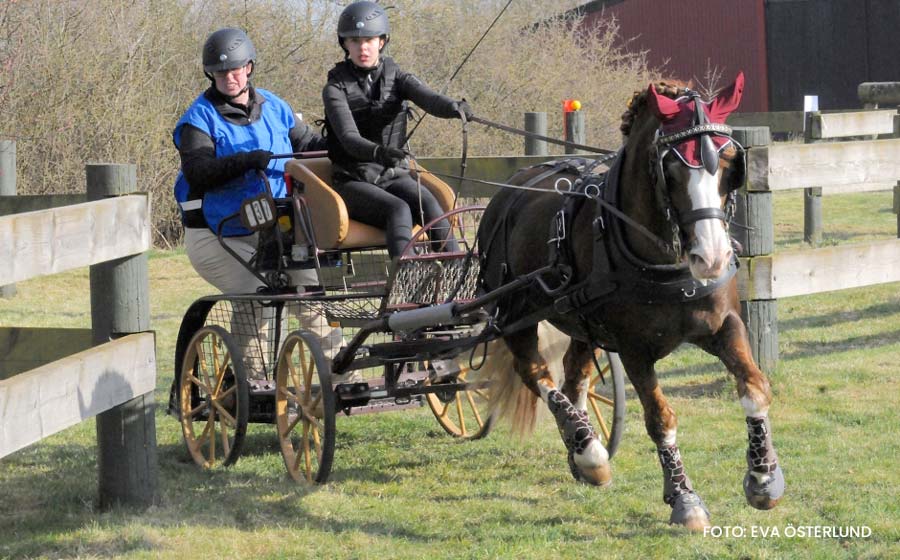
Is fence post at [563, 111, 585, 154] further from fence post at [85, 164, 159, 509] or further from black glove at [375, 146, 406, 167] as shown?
fence post at [85, 164, 159, 509]

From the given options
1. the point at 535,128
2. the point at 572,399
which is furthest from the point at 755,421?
the point at 535,128

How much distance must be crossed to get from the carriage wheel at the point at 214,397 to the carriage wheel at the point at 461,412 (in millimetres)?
974

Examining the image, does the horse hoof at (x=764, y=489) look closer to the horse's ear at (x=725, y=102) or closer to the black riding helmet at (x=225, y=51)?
the horse's ear at (x=725, y=102)

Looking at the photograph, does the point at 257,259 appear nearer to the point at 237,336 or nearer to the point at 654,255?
the point at 237,336

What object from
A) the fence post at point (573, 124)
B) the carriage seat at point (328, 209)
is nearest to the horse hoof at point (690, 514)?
the carriage seat at point (328, 209)

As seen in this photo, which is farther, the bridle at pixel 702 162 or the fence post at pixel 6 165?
the fence post at pixel 6 165

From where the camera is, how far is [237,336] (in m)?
6.41

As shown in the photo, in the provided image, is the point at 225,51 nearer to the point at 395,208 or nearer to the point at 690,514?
the point at 395,208

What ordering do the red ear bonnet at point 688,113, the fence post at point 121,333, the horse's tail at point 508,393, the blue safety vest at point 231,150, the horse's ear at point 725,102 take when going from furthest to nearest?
the blue safety vest at point 231,150 < the horse's tail at point 508,393 < the fence post at point 121,333 < the horse's ear at point 725,102 < the red ear bonnet at point 688,113

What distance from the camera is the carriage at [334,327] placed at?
538cm

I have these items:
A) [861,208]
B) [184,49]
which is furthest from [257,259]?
[861,208]

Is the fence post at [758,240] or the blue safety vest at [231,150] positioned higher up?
the blue safety vest at [231,150]

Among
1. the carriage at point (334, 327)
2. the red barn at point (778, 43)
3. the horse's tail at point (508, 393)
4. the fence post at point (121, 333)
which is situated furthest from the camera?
the red barn at point (778, 43)

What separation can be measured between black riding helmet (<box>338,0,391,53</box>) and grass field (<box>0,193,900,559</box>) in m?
2.17
